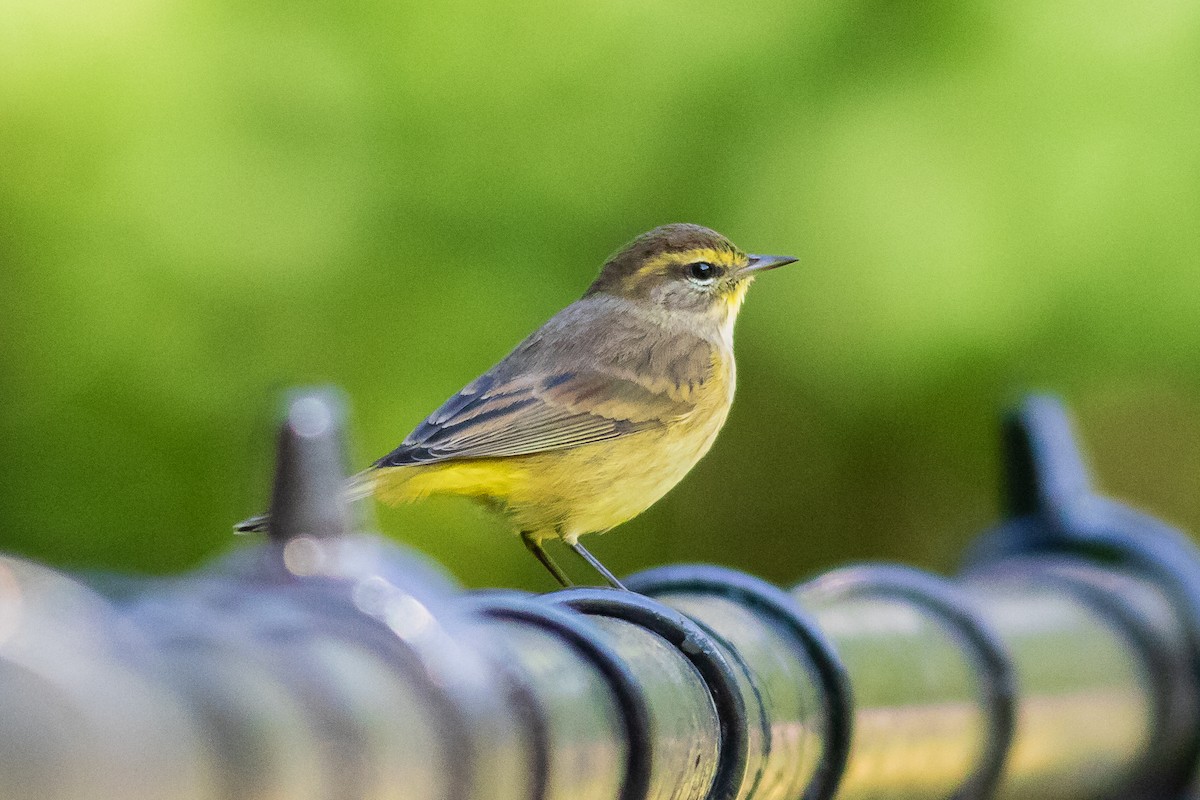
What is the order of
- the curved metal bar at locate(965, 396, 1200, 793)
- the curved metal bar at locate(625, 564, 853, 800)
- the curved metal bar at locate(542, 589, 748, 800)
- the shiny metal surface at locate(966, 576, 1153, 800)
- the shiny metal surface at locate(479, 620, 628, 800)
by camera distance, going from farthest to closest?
the curved metal bar at locate(965, 396, 1200, 793)
the shiny metal surface at locate(966, 576, 1153, 800)
the curved metal bar at locate(625, 564, 853, 800)
the curved metal bar at locate(542, 589, 748, 800)
the shiny metal surface at locate(479, 620, 628, 800)

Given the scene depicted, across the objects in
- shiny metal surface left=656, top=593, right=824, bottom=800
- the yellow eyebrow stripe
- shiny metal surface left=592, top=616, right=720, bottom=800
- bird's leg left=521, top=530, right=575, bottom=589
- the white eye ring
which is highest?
the yellow eyebrow stripe

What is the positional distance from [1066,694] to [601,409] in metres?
1.68

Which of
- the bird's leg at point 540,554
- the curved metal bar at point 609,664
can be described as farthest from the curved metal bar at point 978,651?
the bird's leg at point 540,554

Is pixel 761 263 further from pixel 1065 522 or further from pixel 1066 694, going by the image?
pixel 1066 694

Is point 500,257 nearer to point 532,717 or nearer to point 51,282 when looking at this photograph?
point 51,282

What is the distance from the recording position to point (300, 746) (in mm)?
1050

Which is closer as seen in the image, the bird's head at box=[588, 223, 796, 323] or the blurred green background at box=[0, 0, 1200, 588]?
the bird's head at box=[588, 223, 796, 323]

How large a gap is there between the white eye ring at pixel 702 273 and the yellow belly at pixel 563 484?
3.03ft

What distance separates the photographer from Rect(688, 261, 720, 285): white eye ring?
5043 mm

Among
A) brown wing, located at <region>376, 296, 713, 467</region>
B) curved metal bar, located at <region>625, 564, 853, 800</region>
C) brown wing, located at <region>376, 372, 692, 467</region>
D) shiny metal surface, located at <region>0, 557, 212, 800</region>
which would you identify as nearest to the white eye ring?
brown wing, located at <region>376, 296, 713, 467</region>

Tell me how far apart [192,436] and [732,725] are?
204 inches

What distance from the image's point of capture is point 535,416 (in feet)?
14.2

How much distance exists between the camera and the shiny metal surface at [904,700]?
2.44 meters

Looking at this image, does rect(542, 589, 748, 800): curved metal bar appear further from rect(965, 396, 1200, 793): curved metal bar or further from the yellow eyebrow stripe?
the yellow eyebrow stripe
